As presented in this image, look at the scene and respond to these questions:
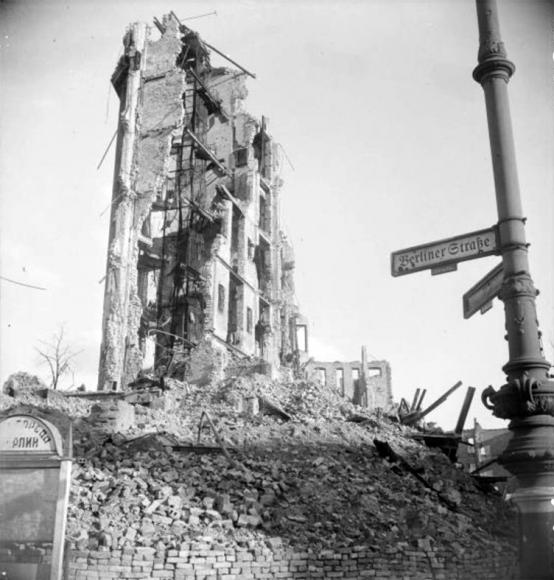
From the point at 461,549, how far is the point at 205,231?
86.0 feet

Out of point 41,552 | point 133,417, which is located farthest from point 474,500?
point 41,552

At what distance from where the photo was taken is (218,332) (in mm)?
31797

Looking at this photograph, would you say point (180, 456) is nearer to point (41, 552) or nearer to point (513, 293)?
point (41, 552)

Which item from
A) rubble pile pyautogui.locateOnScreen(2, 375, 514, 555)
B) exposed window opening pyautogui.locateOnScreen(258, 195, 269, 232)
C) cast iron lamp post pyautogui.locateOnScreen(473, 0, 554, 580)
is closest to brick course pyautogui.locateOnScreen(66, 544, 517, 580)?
rubble pile pyautogui.locateOnScreen(2, 375, 514, 555)

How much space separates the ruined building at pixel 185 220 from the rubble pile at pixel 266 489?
1029 cm

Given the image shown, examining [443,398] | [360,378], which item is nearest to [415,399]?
[443,398]

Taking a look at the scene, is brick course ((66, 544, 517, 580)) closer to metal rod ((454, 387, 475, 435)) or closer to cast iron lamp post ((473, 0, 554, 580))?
cast iron lamp post ((473, 0, 554, 580))

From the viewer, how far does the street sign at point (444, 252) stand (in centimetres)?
564

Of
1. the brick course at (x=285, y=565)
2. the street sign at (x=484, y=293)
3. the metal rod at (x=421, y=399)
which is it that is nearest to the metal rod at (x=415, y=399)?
the metal rod at (x=421, y=399)

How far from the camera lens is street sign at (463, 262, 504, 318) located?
19.0 ft

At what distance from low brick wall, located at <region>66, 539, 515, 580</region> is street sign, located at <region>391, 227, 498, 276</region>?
16.7 ft

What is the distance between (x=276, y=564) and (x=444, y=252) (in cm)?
548

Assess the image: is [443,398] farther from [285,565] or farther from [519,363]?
[519,363]

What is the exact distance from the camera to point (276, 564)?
9203mm
